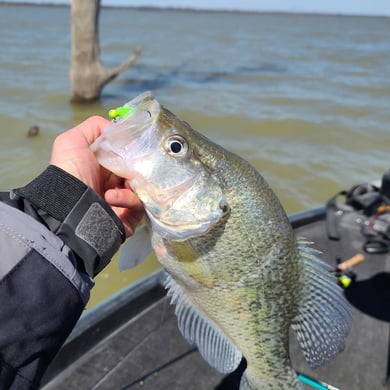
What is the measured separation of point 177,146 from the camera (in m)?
1.63

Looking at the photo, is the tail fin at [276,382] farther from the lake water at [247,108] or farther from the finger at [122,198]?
the lake water at [247,108]

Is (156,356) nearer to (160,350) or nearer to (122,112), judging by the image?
(160,350)

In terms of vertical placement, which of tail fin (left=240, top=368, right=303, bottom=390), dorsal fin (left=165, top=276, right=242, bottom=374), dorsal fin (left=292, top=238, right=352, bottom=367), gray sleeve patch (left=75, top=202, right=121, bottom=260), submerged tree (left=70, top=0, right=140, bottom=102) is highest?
gray sleeve patch (left=75, top=202, right=121, bottom=260)

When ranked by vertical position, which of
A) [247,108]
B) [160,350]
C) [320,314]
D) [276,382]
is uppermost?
[320,314]

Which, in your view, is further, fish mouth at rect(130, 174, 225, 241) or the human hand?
the human hand

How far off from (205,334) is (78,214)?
2.33 ft

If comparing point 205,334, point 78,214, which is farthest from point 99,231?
point 205,334

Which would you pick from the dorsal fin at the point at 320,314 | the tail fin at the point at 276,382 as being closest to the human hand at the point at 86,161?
the dorsal fin at the point at 320,314

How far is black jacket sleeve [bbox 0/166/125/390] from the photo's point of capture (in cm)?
134

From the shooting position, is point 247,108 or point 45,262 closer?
point 45,262

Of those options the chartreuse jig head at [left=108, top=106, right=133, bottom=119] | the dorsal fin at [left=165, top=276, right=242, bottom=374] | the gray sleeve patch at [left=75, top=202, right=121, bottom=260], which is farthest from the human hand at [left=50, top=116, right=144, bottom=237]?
the dorsal fin at [left=165, top=276, right=242, bottom=374]

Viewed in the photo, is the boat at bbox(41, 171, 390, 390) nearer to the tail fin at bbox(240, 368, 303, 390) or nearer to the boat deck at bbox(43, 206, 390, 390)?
the boat deck at bbox(43, 206, 390, 390)

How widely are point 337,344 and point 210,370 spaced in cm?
114

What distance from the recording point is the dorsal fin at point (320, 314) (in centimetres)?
180
